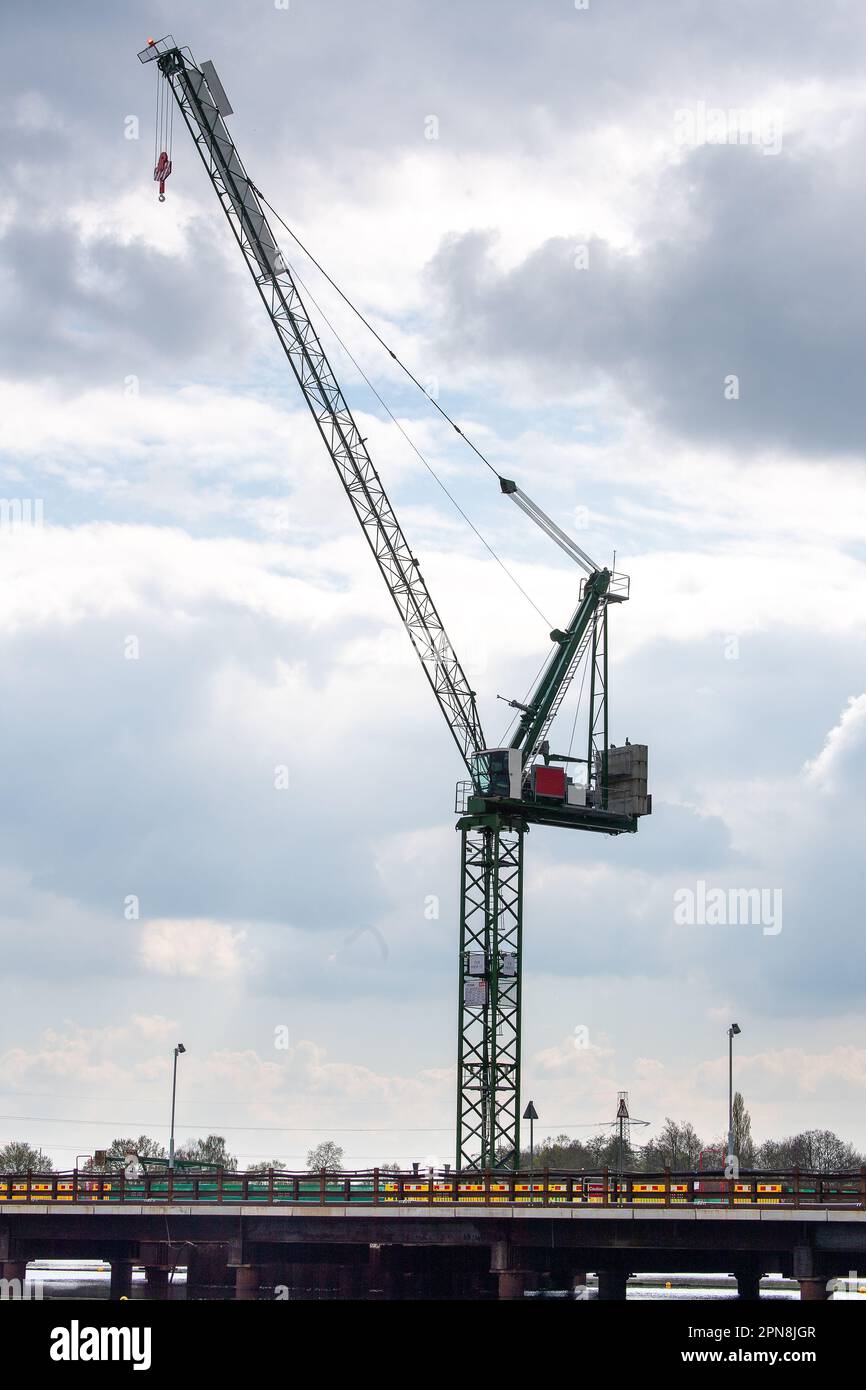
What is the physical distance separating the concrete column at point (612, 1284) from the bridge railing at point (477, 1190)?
4151 millimetres

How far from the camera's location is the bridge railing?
5544cm

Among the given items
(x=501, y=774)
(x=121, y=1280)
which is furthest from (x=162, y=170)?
(x=121, y=1280)

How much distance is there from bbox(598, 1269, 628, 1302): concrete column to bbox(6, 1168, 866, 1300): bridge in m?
0.09

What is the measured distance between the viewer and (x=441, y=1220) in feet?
196

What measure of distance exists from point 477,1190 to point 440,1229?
1858 millimetres

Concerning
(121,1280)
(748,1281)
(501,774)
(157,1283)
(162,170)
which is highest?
(162,170)

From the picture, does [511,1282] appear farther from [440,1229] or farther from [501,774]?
[501,774]

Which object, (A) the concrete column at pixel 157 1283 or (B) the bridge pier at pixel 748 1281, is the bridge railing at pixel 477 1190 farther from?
(A) the concrete column at pixel 157 1283

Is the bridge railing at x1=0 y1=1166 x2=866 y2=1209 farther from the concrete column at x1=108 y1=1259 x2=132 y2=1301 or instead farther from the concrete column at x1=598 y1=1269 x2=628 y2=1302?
the concrete column at x1=108 y1=1259 x2=132 y2=1301

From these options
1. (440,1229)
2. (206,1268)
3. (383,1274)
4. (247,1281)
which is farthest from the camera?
(206,1268)

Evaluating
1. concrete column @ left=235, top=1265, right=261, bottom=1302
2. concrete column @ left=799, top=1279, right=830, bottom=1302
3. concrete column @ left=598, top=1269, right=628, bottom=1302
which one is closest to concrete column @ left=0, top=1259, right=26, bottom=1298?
concrete column @ left=235, top=1265, right=261, bottom=1302

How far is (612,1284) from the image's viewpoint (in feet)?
216
